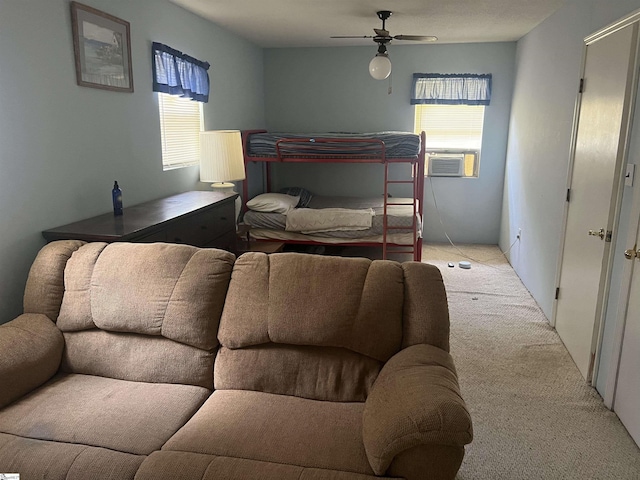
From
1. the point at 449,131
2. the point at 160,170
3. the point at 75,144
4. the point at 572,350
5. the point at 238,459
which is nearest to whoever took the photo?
the point at 238,459

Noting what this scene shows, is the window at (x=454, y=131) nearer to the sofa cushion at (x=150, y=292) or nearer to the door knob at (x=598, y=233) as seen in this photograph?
the door knob at (x=598, y=233)

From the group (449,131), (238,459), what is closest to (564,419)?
(238,459)

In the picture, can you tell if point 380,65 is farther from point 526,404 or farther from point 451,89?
point 526,404

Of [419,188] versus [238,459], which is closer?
[238,459]

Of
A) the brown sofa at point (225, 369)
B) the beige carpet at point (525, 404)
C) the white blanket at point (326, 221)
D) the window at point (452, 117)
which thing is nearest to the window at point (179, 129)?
the white blanket at point (326, 221)

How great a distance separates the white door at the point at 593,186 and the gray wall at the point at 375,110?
8.69 ft

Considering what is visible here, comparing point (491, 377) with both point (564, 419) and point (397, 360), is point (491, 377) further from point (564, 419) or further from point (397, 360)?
point (397, 360)

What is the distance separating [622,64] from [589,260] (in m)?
1.09

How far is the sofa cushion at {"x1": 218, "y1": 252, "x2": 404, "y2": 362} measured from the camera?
185cm

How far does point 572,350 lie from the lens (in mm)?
3096

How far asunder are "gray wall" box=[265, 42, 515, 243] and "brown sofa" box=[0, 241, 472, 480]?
4.16 m

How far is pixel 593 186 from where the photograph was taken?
2.84 meters

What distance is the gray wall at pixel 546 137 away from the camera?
3.07m

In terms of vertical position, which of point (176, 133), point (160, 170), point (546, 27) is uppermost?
point (546, 27)
